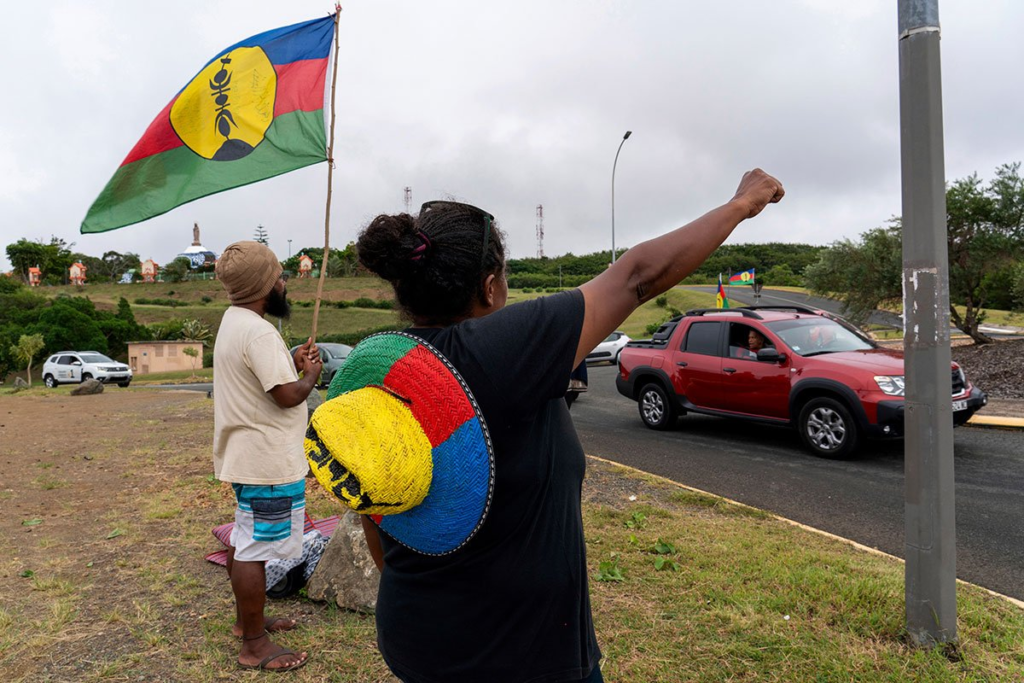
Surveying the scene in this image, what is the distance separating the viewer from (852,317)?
2006 cm

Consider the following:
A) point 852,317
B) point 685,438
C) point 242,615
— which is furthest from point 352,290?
point 242,615

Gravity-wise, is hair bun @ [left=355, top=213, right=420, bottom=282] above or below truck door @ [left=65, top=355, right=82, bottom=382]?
above

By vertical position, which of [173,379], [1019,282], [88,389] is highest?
[1019,282]

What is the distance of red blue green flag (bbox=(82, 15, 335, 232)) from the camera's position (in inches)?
164

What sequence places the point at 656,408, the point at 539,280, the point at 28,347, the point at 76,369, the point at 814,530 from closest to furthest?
1. the point at 814,530
2. the point at 656,408
3. the point at 76,369
4. the point at 28,347
5. the point at 539,280

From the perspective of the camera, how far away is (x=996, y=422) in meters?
9.41

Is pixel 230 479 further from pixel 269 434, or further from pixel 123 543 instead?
pixel 123 543

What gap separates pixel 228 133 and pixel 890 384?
702 cm

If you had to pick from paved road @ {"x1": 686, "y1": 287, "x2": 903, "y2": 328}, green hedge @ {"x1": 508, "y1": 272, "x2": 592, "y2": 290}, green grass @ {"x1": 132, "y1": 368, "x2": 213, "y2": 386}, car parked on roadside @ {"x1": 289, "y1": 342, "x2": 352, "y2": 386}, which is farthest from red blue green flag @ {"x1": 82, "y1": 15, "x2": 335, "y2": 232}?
green hedge @ {"x1": 508, "y1": 272, "x2": 592, "y2": 290}

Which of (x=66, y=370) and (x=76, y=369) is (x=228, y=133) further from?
(x=66, y=370)

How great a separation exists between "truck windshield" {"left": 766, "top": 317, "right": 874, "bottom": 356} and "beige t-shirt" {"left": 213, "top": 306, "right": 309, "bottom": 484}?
7163 millimetres

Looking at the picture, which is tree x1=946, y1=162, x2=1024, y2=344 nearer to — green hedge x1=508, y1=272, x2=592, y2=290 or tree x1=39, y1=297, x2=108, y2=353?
green hedge x1=508, y1=272, x2=592, y2=290

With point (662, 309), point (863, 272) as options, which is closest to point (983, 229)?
point (863, 272)

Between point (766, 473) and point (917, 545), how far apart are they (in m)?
4.28
